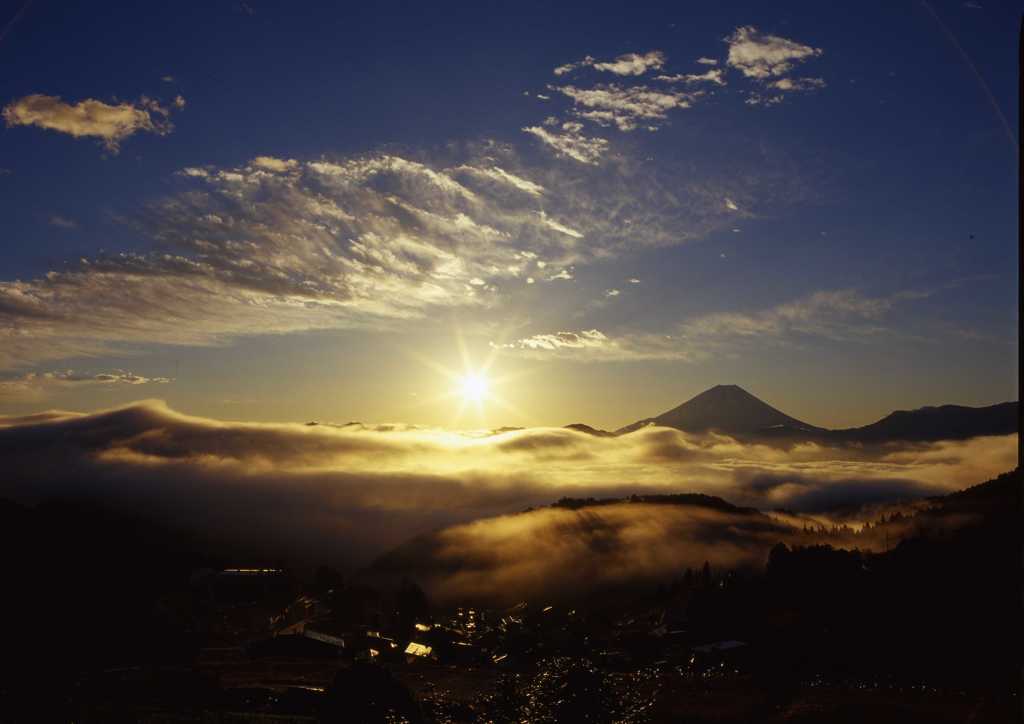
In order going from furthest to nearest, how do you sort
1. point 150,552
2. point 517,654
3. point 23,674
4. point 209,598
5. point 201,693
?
1. point 150,552
2. point 209,598
3. point 517,654
4. point 23,674
5. point 201,693

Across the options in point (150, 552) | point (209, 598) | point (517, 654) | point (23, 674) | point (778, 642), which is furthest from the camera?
point (150, 552)

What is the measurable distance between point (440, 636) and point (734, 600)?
147ft

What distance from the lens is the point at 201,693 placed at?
2507 inches

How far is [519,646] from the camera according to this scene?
343 feet

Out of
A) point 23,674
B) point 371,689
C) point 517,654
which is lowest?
point 517,654

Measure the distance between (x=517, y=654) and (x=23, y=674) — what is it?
54.6 metres

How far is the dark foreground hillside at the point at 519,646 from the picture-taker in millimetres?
59375

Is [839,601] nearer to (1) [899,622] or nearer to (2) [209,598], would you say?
(1) [899,622]

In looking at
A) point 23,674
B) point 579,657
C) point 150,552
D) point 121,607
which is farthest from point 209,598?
point 579,657

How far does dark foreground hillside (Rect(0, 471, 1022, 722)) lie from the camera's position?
195ft

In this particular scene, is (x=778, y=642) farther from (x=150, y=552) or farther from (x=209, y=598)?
(x=150, y=552)

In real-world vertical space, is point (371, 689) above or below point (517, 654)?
above

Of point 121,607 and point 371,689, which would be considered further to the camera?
point 121,607

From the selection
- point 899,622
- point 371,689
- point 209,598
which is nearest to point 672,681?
point 899,622
